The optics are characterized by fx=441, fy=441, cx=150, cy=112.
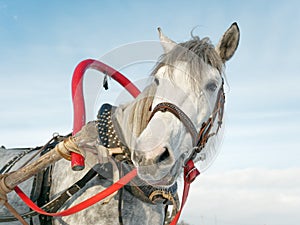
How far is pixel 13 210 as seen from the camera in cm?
482

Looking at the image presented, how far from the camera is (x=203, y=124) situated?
4180 millimetres

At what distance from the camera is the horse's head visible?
146 inches

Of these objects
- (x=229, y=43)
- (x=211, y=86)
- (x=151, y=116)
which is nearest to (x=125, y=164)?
(x=151, y=116)

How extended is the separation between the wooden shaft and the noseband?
1.17 m

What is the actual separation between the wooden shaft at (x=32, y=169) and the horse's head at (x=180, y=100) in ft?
3.47

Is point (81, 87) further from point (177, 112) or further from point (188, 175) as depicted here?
point (188, 175)

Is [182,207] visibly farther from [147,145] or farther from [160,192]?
[147,145]

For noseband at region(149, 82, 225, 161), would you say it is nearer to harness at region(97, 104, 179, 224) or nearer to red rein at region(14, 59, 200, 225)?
red rein at region(14, 59, 200, 225)

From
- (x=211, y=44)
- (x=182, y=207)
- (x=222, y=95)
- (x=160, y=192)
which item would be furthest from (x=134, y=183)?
(x=211, y=44)

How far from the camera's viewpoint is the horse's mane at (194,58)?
13.6 ft

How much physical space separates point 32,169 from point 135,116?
1.22m

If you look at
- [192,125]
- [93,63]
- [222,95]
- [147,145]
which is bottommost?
[147,145]

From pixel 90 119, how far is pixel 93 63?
60 cm

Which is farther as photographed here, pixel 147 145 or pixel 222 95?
pixel 222 95
